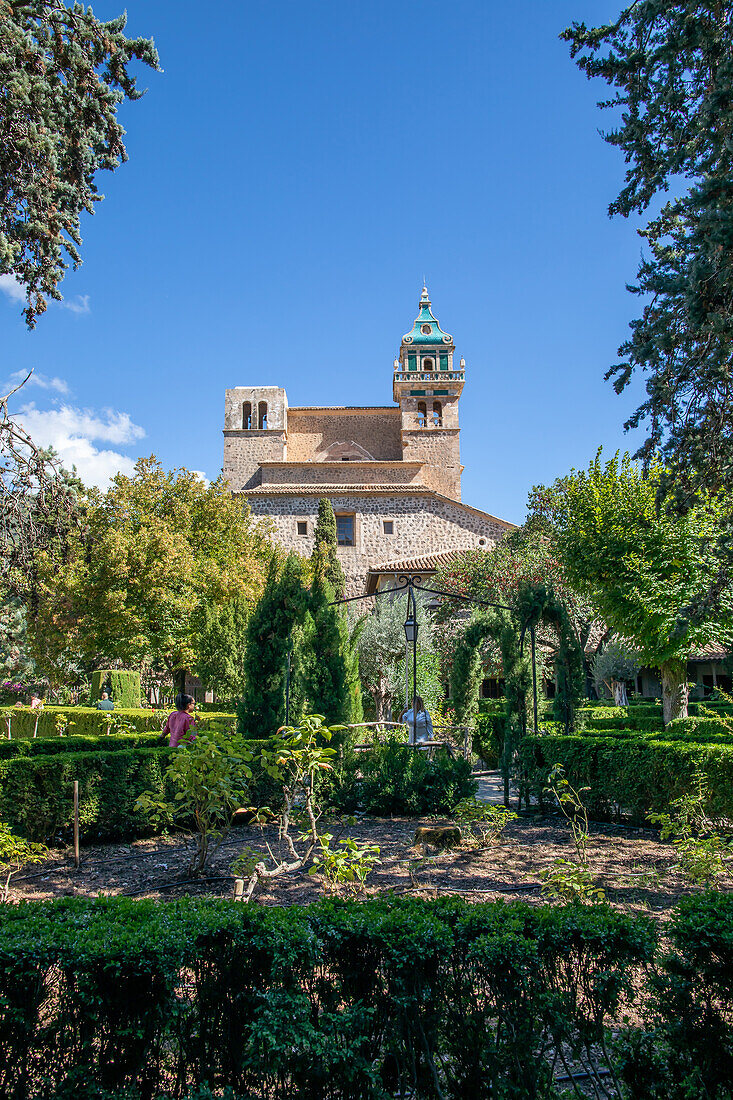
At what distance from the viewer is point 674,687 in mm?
14227

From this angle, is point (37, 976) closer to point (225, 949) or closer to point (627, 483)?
point (225, 949)

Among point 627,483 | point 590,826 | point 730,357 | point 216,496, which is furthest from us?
point 216,496

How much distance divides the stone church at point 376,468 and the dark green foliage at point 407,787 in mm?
15529

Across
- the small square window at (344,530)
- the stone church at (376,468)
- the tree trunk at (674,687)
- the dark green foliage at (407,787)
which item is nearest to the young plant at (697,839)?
the dark green foliage at (407,787)

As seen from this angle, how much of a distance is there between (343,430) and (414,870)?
122ft

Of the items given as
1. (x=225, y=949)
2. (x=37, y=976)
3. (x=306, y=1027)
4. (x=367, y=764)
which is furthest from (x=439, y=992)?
(x=367, y=764)

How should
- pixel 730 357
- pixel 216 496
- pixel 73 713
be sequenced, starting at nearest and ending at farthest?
1. pixel 730 357
2. pixel 73 713
3. pixel 216 496

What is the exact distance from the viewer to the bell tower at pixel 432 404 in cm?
3788

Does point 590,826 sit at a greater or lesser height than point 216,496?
lesser

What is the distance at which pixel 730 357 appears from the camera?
6336mm

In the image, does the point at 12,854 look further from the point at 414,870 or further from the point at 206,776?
the point at 414,870

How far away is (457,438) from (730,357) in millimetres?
32173

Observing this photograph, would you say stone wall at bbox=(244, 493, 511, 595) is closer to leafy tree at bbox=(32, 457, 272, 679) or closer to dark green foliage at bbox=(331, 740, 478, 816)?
leafy tree at bbox=(32, 457, 272, 679)

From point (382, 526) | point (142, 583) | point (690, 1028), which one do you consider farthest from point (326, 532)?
point (690, 1028)
